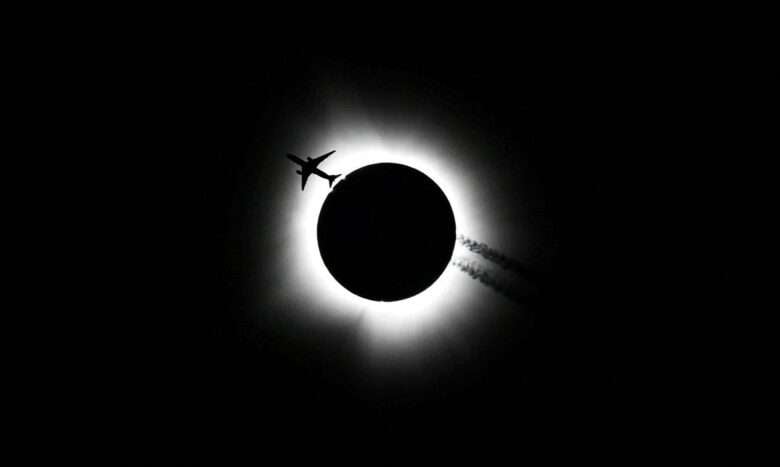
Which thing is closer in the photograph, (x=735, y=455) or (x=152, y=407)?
(x=735, y=455)

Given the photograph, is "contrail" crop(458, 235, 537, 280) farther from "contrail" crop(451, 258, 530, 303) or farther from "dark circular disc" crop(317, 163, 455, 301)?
"dark circular disc" crop(317, 163, 455, 301)

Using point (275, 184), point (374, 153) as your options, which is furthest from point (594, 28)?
point (275, 184)

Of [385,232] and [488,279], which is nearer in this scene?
[385,232]

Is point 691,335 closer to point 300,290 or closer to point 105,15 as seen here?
point 300,290

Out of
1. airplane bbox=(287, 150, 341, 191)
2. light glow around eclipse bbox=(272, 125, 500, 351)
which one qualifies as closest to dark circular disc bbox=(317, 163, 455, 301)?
airplane bbox=(287, 150, 341, 191)

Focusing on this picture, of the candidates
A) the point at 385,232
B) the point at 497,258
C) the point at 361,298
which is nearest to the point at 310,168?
the point at 385,232

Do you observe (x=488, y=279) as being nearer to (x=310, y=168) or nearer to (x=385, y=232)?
(x=385, y=232)

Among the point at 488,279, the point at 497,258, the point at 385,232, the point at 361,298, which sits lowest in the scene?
the point at 361,298

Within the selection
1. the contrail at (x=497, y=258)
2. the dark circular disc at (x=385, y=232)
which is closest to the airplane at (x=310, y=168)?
the dark circular disc at (x=385, y=232)
